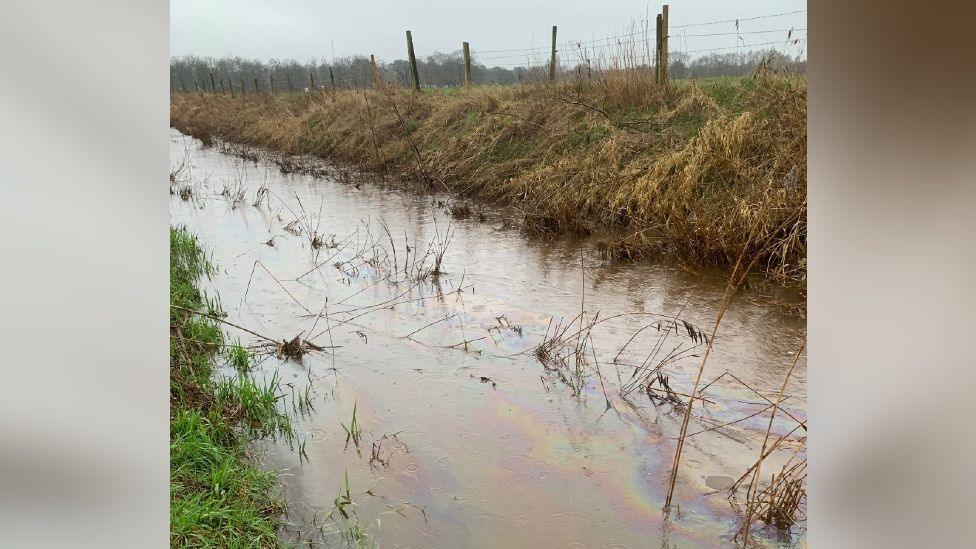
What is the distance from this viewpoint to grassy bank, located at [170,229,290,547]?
2.11 metres

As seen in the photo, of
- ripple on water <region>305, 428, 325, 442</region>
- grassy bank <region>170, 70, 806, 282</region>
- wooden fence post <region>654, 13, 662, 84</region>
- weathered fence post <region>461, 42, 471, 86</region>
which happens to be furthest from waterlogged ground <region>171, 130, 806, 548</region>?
weathered fence post <region>461, 42, 471, 86</region>

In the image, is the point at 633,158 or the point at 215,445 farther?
the point at 633,158

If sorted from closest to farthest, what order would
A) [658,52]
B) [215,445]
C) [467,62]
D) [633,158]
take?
[215,445] → [633,158] → [658,52] → [467,62]

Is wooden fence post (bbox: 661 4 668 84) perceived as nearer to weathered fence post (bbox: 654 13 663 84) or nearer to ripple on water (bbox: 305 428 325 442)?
weathered fence post (bbox: 654 13 663 84)

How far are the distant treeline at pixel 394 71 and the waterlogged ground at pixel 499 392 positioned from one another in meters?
1.46

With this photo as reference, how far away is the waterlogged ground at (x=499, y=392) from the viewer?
7.98 ft

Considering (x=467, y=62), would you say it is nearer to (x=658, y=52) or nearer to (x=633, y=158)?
(x=658, y=52)

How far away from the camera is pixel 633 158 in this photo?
6918 mm

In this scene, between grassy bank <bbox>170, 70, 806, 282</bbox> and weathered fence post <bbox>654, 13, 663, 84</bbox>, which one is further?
weathered fence post <bbox>654, 13, 663, 84</bbox>

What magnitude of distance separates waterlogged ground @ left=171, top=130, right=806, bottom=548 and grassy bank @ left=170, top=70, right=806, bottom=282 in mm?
359

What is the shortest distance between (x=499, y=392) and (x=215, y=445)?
124cm

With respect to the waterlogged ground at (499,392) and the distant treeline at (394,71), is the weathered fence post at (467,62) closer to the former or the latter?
the distant treeline at (394,71)

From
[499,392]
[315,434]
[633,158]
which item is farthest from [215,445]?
[633,158]
